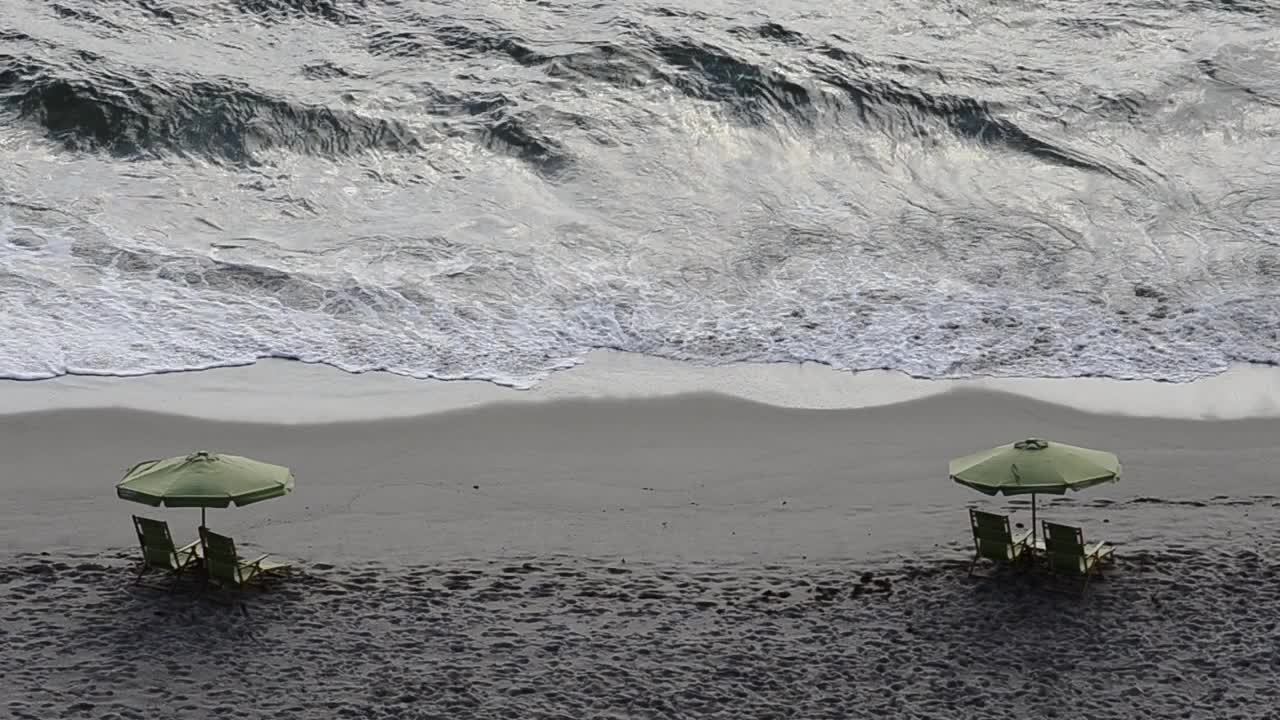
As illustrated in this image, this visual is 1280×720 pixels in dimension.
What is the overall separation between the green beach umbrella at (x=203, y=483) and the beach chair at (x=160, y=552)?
0.19m

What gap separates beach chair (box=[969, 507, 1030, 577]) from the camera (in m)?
Result: 12.5

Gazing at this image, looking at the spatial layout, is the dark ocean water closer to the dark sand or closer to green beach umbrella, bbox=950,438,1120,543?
the dark sand

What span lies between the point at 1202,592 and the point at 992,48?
20.5 meters

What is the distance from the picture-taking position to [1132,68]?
2977 centimetres

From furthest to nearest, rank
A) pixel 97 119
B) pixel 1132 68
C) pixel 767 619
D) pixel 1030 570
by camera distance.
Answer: pixel 1132 68, pixel 97 119, pixel 1030 570, pixel 767 619

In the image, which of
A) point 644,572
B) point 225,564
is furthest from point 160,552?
point 644,572

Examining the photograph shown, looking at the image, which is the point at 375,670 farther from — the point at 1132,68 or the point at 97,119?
the point at 1132,68

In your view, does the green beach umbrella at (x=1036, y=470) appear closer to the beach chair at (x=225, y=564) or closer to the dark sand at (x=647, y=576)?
the dark sand at (x=647, y=576)

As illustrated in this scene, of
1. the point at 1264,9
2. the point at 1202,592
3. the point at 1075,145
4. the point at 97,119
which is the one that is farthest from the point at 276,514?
the point at 1264,9

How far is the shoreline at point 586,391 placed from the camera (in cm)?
1597

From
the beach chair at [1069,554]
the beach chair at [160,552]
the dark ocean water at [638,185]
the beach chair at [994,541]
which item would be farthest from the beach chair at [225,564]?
the beach chair at [1069,554]

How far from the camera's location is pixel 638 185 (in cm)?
2477

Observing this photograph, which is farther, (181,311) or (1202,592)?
(181,311)

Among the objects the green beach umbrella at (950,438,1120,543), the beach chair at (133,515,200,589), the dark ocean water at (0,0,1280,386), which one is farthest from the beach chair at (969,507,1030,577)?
the beach chair at (133,515,200,589)
